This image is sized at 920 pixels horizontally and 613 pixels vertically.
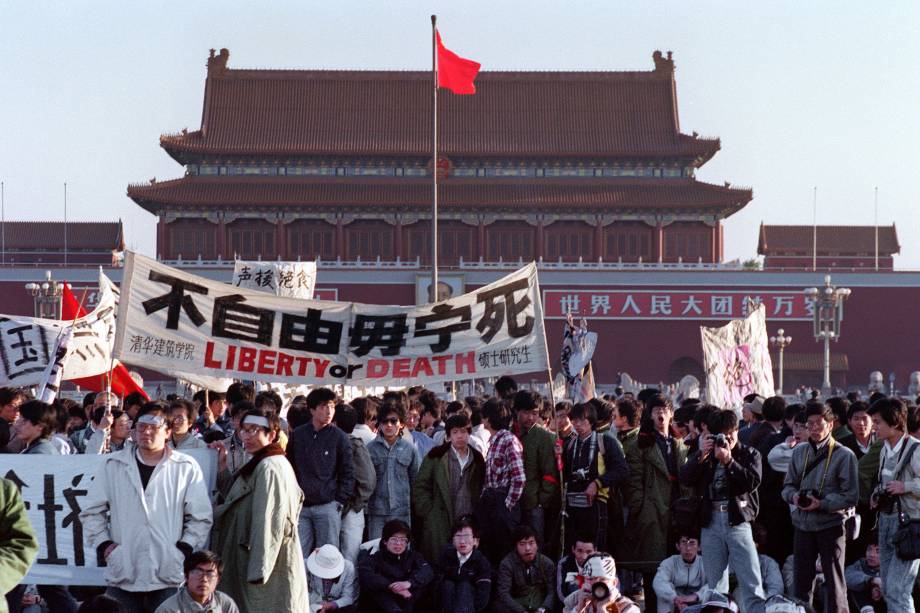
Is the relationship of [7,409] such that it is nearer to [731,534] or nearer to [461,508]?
[461,508]

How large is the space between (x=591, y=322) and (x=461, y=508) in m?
25.8

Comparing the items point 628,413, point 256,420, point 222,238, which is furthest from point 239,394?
point 222,238

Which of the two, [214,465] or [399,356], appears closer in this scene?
[214,465]

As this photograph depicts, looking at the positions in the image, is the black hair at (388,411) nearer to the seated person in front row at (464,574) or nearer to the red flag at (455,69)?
the seated person in front row at (464,574)

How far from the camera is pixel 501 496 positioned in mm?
7598

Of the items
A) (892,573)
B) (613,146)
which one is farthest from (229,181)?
(892,573)

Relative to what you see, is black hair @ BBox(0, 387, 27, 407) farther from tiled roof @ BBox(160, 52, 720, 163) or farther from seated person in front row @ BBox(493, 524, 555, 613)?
tiled roof @ BBox(160, 52, 720, 163)

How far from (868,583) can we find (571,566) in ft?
5.27

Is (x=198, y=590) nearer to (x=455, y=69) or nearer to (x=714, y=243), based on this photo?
(x=455, y=69)

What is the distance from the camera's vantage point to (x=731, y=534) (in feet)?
24.1

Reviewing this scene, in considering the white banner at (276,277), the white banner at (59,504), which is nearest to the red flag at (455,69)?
the white banner at (276,277)

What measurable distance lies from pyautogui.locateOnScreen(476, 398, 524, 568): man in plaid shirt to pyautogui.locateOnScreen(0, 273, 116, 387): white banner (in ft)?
12.5

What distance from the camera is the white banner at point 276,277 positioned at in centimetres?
1308

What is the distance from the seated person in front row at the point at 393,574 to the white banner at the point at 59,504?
1.12 meters
